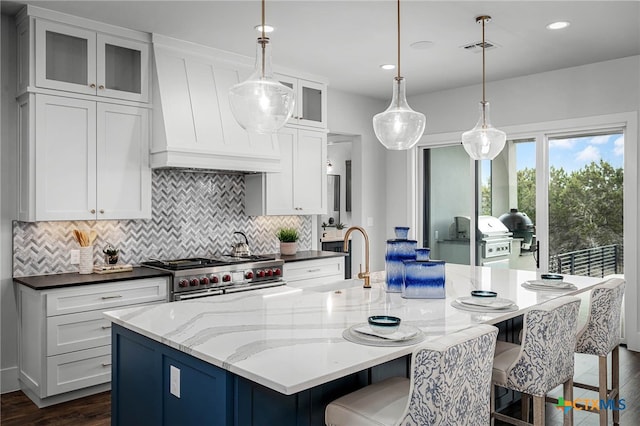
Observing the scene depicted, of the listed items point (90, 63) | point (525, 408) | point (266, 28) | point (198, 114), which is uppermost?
point (266, 28)

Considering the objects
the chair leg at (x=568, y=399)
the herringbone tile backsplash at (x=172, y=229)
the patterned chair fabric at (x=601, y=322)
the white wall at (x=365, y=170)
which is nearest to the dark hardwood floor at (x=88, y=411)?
the patterned chair fabric at (x=601, y=322)

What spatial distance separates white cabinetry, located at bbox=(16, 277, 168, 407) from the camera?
342cm

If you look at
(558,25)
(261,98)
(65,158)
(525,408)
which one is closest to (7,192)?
(65,158)

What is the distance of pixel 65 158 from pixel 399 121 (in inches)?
95.4

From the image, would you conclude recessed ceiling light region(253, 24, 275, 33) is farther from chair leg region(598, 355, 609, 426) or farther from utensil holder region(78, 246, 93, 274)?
chair leg region(598, 355, 609, 426)

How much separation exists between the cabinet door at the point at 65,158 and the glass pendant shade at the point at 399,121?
2.19 metres

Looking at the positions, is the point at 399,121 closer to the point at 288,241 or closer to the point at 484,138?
the point at 484,138

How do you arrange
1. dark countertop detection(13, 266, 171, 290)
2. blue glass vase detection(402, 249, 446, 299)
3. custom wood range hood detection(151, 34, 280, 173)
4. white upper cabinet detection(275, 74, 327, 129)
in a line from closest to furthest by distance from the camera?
blue glass vase detection(402, 249, 446, 299)
dark countertop detection(13, 266, 171, 290)
custom wood range hood detection(151, 34, 280, 173)
white upper cabinet detection(275, 74, 327, 129)

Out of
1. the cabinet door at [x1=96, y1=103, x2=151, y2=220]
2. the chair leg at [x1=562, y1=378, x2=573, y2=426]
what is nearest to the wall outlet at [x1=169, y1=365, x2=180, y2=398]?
the chair leg at [x1=562, y1=378, x2=573, y2=426]

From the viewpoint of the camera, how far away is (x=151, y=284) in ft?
12.6

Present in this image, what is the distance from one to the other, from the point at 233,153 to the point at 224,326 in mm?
2498

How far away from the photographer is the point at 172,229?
457cm

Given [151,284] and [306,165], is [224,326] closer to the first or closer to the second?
[151,284]

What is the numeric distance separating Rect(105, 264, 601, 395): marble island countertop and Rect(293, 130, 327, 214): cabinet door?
2.07 meters
